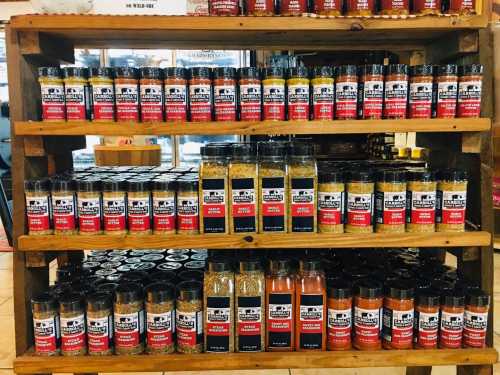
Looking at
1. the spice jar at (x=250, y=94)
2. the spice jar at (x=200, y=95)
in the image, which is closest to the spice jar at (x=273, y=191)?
the spice jar at (x=250, y=94)

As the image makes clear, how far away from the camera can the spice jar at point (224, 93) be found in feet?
5.15

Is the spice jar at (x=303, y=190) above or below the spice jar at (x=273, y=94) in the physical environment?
below

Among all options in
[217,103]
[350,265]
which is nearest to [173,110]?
[217,103]

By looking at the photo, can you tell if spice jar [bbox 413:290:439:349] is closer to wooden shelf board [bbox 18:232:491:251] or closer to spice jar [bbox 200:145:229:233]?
wooden shelf board [bbox 18:232:491:251]

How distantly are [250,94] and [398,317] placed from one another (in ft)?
2.97

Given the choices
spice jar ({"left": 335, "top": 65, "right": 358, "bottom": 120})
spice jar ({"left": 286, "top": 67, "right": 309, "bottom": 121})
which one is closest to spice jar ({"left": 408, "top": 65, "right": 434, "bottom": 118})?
spice jar ({"left": 335, "top": 65, "right": 358, "bottom": 120})

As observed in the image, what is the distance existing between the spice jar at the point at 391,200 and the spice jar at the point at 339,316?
0.25m

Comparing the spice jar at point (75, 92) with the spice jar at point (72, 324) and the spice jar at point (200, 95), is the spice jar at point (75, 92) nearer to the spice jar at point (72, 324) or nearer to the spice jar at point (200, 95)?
the spice jar at point (200, 95)

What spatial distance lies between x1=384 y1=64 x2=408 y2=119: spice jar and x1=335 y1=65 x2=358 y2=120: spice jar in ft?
0.35

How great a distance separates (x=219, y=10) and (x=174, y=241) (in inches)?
30.4

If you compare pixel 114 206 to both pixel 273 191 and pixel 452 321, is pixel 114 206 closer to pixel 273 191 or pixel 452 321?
pixel 273 191

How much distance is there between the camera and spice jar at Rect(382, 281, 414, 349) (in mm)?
1624

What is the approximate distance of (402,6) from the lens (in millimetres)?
1561

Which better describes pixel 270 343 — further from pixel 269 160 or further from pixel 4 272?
pixel 4 272
